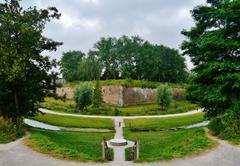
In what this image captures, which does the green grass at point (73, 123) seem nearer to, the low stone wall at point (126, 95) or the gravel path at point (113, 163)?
the gravel path at point (113, 163)

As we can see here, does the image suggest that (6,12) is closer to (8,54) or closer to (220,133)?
(8,54)

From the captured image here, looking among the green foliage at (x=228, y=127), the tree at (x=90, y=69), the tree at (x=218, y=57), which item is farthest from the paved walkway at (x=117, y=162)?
the tree at (x=90, y=69)

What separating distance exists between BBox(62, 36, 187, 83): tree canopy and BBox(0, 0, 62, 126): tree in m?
62.3

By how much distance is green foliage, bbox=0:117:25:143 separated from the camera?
17.5 meters

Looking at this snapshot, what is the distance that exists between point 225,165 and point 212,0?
45.1ft

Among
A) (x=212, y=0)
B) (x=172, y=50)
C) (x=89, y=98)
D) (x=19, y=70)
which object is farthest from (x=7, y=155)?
(x=172, y=50)

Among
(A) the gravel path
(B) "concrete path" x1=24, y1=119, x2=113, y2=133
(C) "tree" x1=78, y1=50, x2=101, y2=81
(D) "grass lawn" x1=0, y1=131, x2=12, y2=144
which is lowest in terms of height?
(B) "concrete path" x1=24, y1=119, x2=113, y2=133

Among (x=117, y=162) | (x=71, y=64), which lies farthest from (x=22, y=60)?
(x=71, y=64)

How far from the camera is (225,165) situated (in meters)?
13.1

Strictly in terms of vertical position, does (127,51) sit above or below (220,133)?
above

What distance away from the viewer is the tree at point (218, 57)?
19.9 meters

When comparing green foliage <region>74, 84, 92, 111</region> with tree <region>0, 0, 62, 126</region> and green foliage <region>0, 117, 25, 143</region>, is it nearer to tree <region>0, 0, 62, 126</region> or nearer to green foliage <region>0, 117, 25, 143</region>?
tree <region>0, 0, 62, 126</region>

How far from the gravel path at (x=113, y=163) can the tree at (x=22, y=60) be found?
19.7ft

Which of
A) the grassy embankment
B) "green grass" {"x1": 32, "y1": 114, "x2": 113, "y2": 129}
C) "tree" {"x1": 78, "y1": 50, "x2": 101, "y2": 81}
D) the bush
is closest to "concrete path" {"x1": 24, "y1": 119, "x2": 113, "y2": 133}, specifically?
"green grass" {"x1": 32, "y1": 114, "x2": 113, "y2": 129}
